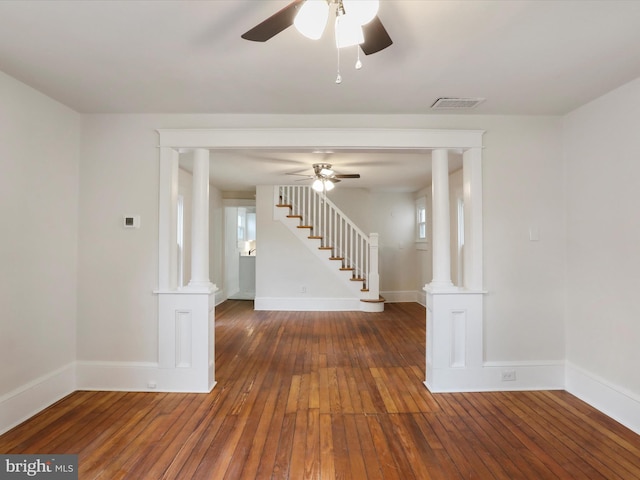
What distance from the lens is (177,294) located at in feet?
9.33

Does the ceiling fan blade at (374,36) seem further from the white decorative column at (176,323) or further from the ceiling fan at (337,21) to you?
the white decorative column at (176,323)

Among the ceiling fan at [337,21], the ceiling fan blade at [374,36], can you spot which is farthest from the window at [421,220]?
the ceiling fan at [337,21]

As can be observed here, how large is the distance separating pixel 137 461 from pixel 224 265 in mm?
5176

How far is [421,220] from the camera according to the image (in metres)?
6.82

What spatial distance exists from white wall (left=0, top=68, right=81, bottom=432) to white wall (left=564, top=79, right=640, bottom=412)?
175 inches

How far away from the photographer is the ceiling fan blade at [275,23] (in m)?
1.24

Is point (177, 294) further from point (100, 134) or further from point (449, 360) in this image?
point (449, 360)

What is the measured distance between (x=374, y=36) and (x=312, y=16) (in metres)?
0.30

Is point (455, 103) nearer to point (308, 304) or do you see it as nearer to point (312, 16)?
point (312, 16)

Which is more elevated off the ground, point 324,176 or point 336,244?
point 324,176

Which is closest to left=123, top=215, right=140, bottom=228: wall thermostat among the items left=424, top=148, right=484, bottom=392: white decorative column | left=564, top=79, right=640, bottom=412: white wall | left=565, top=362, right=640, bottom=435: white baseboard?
left=424, top=148, right=484, bottom=392: white decorative column

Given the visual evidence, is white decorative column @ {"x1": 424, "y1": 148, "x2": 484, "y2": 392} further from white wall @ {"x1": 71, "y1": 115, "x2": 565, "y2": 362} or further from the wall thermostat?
the wall thermostat

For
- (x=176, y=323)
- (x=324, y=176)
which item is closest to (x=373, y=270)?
(x=324, y=176)

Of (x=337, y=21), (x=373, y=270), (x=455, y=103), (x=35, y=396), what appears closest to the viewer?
(x=337, y=21)
